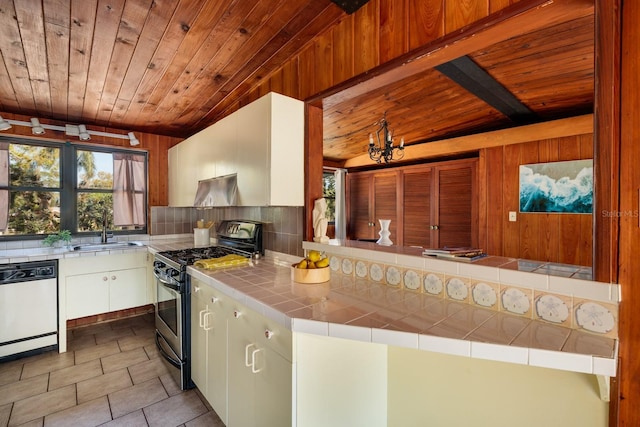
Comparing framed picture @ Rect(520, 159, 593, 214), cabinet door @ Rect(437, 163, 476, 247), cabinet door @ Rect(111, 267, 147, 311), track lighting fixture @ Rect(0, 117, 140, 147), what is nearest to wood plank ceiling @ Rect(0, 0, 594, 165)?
track lighting fixture @ Rect(0, 117, 140, 147)

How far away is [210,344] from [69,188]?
2.86m

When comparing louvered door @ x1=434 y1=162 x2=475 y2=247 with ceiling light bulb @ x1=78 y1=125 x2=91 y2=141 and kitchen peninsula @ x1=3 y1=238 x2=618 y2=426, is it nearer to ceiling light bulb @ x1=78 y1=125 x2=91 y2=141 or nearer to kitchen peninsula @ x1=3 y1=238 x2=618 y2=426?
kitchen peninsula @ x1=3 y1=238 x2=618 y2=426

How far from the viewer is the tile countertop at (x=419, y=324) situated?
854 mm

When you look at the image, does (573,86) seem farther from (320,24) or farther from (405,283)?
(405,283)

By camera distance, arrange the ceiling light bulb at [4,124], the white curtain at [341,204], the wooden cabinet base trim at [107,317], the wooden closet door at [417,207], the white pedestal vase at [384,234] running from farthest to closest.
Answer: the white curtain at [341,204] < the wooden closet door at [417,207] < the wooden cabinet base trim at [107,317] < the ceiling light bulb at [4,124] < the white pedestal vase at [384,234]

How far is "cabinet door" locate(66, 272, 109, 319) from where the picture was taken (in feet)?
9.30

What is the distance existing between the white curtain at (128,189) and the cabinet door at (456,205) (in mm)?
3966

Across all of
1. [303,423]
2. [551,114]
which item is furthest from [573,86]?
[303,423]

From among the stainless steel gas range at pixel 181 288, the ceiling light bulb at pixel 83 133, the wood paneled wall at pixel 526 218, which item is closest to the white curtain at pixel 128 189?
the ceiling light bulb at pixel 83 133

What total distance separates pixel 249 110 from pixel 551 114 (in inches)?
122

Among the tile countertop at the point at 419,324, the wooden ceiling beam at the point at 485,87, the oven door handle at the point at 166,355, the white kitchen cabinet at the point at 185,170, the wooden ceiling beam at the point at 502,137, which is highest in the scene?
the wooden ceiling beam at the point at 485,87

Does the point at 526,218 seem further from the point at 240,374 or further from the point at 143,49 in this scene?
the point at 143,49

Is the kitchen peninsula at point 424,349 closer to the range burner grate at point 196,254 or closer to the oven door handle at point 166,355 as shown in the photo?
the range burner grate at point 196,254

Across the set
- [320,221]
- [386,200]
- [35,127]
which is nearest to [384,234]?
[320,221]
